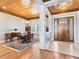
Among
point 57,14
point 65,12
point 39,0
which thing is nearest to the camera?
point 39,0

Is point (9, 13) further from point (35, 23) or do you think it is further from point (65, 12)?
point (65, 12)

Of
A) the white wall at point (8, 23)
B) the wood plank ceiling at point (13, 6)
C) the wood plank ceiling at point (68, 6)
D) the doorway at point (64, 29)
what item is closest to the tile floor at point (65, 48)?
the doorway at point (64, 29)

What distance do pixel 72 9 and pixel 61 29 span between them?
6.39ft

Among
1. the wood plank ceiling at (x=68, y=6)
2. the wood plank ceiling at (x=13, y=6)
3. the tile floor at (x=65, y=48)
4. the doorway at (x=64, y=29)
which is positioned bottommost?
the tile floor at (x=65, y=48)

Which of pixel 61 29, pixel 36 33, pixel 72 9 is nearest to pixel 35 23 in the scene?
pixel 36 33

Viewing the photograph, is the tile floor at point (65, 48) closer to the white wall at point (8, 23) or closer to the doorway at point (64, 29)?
the doorway at point (64, 29)

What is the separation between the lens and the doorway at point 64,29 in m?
6.35

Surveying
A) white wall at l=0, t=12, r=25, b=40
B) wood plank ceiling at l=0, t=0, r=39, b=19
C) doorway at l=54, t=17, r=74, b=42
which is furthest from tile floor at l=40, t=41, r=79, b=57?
white wall at l=0, t=12, r=25, b=40

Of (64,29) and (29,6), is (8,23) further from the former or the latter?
(64,29)

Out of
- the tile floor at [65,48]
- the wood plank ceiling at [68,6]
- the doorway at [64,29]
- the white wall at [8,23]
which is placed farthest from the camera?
the white wall at [8,23]

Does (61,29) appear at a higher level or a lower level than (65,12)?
lower

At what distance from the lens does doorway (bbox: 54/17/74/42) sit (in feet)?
20.8

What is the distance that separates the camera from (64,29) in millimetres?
6684

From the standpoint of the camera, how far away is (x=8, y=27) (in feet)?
23.7
